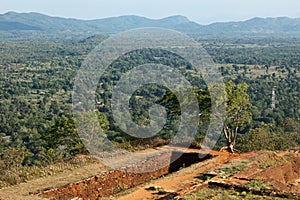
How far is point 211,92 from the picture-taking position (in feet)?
55.1

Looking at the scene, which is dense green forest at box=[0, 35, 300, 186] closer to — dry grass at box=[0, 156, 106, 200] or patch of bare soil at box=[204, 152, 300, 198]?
dry grass at box=[0, 156, 106, 200]

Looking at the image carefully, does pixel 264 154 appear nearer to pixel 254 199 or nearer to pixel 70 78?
pixel 254 199

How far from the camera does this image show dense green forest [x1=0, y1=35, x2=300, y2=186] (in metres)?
19.7

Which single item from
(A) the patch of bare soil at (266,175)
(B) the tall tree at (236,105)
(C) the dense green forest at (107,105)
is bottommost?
(C) the dense green forest at (107,105)

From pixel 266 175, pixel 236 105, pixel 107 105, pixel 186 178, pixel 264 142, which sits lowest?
pixel 107 105

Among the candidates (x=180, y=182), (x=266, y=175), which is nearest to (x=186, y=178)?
(x=180, y=182)

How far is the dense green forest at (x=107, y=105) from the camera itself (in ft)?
64.6

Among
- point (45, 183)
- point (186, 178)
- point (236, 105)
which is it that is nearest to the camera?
point (45, 183)

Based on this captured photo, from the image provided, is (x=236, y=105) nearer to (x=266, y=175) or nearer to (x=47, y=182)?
(x=266, y=175)

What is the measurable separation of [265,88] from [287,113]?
18.0 m

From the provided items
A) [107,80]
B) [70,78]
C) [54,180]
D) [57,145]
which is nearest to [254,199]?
[54,180]

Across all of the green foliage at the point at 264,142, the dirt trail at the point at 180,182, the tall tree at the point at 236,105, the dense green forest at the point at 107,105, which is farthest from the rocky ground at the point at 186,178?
the green foliage at the point at 264,142

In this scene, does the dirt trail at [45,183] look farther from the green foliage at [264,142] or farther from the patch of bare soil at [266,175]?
the green foliage at [264,142]

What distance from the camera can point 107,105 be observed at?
165 feet
